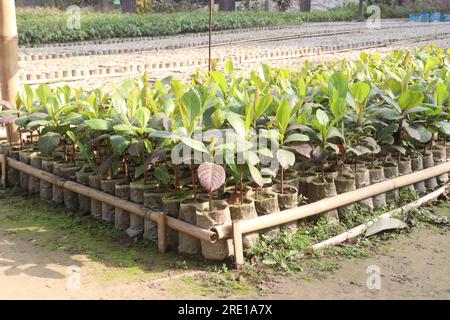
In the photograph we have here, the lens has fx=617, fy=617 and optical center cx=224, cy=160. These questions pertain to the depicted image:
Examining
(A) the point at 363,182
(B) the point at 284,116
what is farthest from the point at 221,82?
(A) the point at 363,182

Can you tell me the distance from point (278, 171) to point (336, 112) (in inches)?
19.6

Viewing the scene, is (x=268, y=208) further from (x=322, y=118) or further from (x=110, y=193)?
(x=110, y=193)

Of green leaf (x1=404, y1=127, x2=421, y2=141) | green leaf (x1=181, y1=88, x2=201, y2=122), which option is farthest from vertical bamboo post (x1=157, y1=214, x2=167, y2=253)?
green leaf (x1=404, y1=127, x2=421, y2=141)

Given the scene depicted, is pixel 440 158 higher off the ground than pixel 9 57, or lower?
lower

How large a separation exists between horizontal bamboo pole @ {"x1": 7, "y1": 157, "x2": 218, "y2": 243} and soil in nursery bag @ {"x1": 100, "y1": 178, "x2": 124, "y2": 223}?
5 centimetres

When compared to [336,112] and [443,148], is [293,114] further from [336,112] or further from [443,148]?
[443,148]

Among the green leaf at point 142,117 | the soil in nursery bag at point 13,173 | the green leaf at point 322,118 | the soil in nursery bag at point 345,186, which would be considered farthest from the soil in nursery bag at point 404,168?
the soil in nursery bag at point 13,173

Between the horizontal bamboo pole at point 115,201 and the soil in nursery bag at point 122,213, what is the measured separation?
4 centimetres

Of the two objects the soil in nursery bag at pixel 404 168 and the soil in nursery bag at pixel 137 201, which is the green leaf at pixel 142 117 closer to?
the soil in nursery bag at pixel 137 201

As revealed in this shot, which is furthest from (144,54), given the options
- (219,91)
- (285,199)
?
(285,199)

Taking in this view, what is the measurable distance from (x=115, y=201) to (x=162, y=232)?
465 millimetres

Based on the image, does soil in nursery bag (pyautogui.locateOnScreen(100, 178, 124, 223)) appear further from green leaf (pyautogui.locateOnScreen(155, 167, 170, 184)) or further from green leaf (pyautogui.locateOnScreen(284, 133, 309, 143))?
green leaf (pyautogui.locateOnScreen(284, 133, 309, 143))

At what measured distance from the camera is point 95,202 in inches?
152

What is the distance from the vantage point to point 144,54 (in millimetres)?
13320
